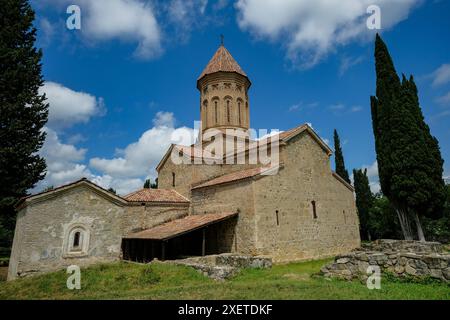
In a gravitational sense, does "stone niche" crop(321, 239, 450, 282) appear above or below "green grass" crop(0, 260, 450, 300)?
above

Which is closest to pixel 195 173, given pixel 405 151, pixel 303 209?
pixel 303 209

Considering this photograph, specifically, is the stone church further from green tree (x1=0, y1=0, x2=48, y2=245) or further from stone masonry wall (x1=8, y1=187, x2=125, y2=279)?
green tree (x1=0, y1=0, x2=48, y2=245)

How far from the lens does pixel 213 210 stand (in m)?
13.9

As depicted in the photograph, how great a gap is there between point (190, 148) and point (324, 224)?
9.33m

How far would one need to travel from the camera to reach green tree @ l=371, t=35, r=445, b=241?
49.8 feet

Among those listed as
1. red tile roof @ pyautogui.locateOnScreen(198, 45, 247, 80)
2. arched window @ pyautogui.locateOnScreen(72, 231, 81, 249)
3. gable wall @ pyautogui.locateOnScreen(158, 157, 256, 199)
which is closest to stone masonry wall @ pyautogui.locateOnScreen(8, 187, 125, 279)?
arched window @ pyautogui.locateOnScreen(72, 231, 81, 249)

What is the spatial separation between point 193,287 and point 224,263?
383 cm

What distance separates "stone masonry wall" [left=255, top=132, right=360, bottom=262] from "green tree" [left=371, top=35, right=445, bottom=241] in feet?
8.99

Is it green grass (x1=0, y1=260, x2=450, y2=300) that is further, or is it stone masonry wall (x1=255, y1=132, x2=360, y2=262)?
stone masonry wall (x1=255, y1=132, x2=360, y2=262)

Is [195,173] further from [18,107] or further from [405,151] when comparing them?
[405,151]

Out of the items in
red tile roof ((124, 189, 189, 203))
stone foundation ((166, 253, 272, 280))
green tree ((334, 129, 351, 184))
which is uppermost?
green tree ((334, 129, 351, 184))

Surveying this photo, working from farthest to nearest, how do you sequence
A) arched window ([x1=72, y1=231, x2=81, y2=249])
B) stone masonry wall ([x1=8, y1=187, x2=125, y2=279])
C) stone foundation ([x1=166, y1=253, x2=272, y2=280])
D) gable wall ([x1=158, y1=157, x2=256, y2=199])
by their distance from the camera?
1. gable wall ([x1=158, y1=157, x2=256, y2=199])
2. arched window ([x1=72, y1=231, x2=81, y2=249])
3. stone masonry wall ([x1=8, y1=187, x2=125, y2=279])
4. stone foundation ([x1=166, y1=253, x2=272, y2=280])

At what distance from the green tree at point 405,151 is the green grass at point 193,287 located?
1040cm
